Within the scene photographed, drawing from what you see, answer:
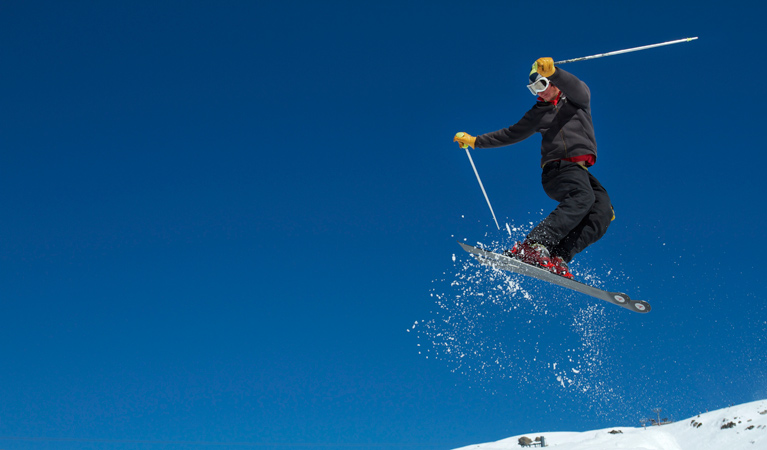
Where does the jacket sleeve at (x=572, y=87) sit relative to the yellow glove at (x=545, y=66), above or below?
above

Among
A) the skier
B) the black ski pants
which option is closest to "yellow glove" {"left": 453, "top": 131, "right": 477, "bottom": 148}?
the skier

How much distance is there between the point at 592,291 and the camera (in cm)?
746

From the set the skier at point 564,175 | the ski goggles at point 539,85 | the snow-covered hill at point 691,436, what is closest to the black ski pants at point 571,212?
the skier at point 564,175

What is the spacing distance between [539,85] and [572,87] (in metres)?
0.42

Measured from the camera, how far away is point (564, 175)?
281 inches

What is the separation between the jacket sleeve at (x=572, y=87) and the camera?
21.4ft

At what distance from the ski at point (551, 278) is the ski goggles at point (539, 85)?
2.17 m

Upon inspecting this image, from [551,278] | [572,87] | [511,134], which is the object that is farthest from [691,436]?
[572,87]

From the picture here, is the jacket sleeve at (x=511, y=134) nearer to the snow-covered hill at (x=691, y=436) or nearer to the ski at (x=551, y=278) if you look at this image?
the ski at (x=551, y=278)

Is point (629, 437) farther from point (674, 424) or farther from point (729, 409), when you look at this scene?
point (729, 409)

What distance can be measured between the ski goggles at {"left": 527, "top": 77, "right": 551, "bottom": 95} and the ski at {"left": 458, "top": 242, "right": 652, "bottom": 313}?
2.17m

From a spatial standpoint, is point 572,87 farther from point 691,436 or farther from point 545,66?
point 691,436

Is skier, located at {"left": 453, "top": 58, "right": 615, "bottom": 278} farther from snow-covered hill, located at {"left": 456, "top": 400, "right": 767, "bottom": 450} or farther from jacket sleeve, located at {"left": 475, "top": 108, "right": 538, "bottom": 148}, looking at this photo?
snow-covered hill, located at {"left": 456, "top": 400, "right": 767, "bottom": 450}

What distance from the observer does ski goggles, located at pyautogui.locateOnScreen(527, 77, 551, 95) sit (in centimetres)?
698
